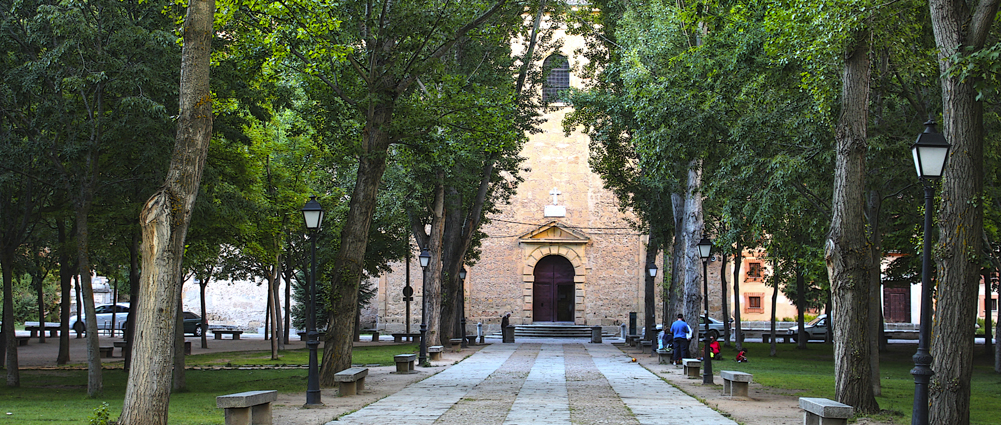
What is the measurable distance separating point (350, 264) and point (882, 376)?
1293 centimetres

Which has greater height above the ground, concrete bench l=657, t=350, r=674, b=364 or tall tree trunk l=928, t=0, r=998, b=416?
tall tree trunk l=928, t=0, r=998, b=416

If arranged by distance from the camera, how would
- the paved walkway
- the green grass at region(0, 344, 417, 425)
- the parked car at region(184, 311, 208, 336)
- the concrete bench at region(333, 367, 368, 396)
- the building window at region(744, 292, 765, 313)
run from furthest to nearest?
the building window at region(744, 292, 765, 313)
the parked car at region(184, 311, 208, 336)
the concrete bench at region(333, 367, 368, 396)
the green grass at region(0, 344, 417, 425)
the paved walkway

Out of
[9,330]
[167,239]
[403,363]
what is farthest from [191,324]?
[167,239]

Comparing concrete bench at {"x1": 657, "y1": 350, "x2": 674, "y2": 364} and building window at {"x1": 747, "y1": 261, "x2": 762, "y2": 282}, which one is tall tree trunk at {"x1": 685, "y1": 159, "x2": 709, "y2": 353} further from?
building window at {"x1": 747, "y1": 261, "x2": 762, "y2": 282}

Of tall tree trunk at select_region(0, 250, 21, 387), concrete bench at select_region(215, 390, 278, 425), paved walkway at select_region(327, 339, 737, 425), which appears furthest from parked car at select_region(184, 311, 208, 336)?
concrete bench at select_region(215, 390, 278, 425)

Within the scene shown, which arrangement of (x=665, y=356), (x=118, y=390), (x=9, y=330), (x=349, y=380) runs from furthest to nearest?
(x=665, y=356), (x=9, y=330), (x=118, y=390), (x=349, y=380)

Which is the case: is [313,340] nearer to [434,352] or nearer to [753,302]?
[434,352]

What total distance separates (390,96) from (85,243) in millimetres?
5651

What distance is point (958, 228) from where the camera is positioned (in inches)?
357

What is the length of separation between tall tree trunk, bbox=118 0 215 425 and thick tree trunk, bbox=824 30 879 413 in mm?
8039

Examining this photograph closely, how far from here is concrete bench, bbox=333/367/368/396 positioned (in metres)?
13.0

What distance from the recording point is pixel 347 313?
14594 millimetres

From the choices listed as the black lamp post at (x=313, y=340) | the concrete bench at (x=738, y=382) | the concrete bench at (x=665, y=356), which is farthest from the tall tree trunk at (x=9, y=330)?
the concrete bench at (x=665, y=356)

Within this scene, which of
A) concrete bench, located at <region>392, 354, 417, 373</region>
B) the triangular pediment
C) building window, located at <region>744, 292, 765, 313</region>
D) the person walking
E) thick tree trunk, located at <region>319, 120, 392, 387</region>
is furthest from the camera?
building window, located at <region>744, 292, 765, 313</region>
